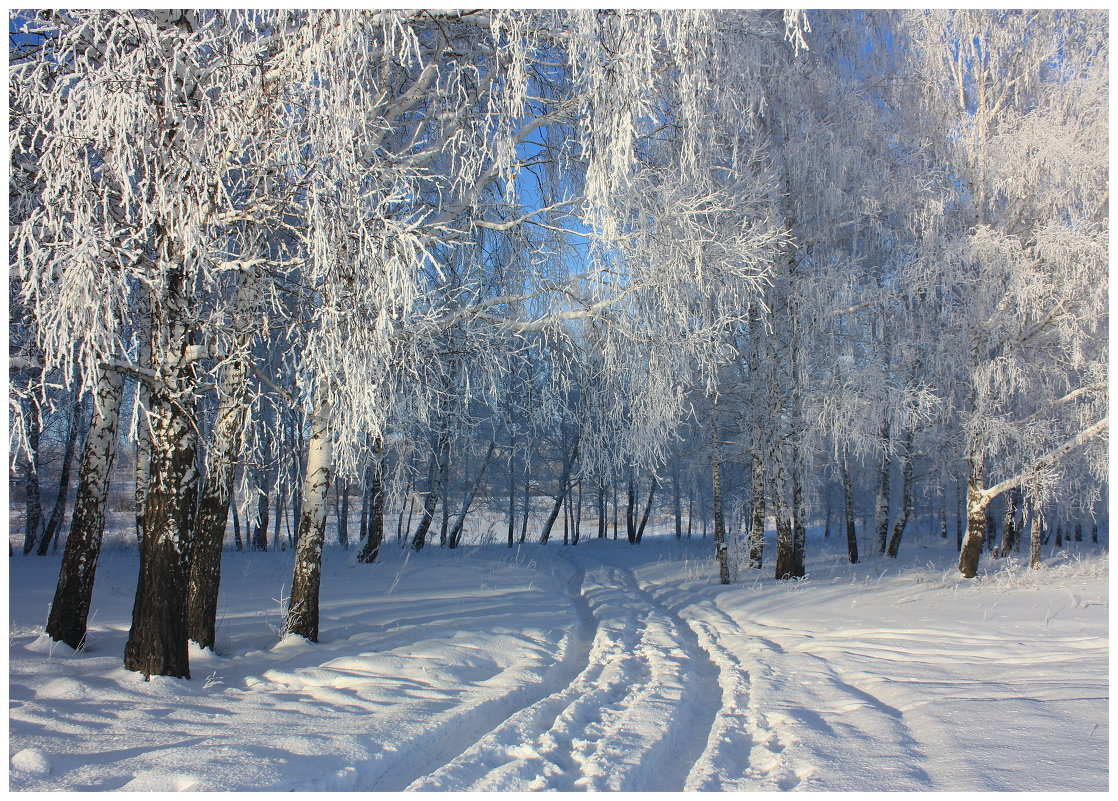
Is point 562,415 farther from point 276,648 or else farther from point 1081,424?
point 1081,424

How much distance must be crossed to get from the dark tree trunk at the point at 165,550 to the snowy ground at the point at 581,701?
0.67 feet

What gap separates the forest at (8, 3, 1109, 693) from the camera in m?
4.70

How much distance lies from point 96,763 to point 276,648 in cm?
299

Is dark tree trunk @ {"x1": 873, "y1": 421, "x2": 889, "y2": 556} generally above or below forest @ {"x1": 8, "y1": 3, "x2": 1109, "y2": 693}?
below

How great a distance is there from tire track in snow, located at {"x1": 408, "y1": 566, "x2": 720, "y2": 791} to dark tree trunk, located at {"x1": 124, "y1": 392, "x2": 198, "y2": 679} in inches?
113

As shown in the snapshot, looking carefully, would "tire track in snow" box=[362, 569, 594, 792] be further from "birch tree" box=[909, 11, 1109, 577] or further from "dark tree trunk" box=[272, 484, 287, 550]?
"birch tree" box=[909, 11, 1109, 577]

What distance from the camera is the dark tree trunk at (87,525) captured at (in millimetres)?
6305

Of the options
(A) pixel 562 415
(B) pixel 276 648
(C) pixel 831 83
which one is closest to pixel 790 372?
(C) pixel 831 83

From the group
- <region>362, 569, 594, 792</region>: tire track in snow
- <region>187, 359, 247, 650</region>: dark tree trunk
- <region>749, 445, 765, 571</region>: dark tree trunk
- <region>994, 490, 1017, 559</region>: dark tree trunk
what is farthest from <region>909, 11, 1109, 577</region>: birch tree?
<region>187, 359, 247, 650</region>: dark tree trunk

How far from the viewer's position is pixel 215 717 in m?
4.42

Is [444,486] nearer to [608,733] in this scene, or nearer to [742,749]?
[608,733]

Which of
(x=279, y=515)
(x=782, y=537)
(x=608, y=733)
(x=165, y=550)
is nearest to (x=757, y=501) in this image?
(x=782, y=537)

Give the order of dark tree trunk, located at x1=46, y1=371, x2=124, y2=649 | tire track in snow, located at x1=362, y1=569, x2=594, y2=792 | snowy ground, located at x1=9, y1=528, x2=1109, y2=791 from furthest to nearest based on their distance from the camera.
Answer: dark tree trunk, located at x1=46, y1=371, x2=124, y2=649
tire track in snow, located at x1=362, y1=569, x2=594, y2=792
snowy ground, located at x1=9, y1=528, x2=1109, y2=791

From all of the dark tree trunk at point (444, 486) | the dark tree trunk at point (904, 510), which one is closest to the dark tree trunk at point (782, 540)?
Answer: the dark tree trunk at point (904, 510)
